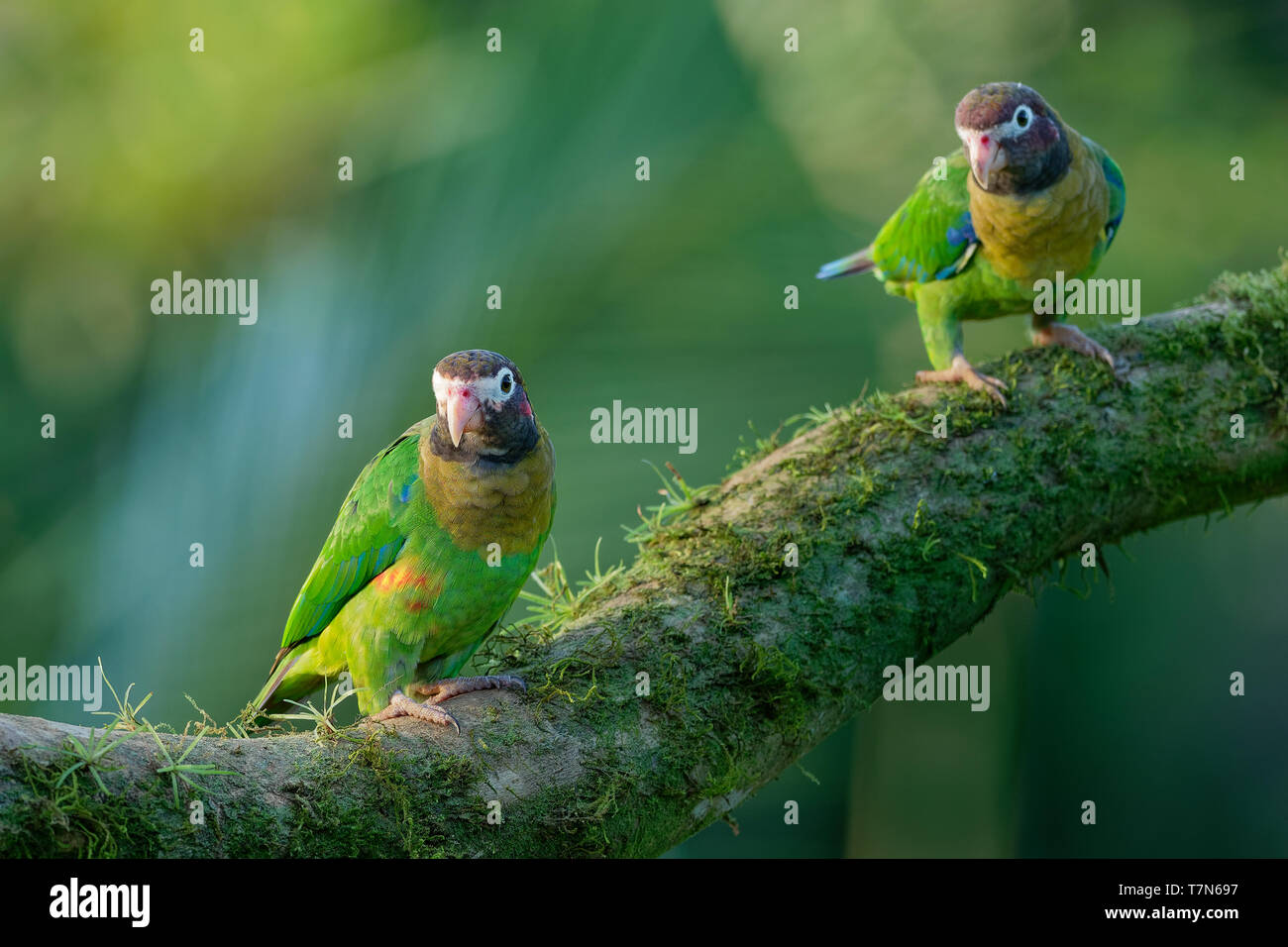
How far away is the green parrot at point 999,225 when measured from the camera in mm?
4668

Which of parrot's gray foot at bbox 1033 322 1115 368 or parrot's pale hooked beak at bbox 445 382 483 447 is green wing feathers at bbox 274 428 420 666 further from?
parrot's gray foot at bbox 1033 322 1115 368

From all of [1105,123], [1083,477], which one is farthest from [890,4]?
[1083,477]

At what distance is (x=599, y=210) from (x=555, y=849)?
4146 mm

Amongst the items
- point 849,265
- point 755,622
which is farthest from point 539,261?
point 755,622

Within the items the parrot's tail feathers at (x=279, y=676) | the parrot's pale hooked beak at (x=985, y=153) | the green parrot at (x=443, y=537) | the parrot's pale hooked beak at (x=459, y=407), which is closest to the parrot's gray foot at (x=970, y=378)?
the parrot's pale hooked beak at (x=985, y=153)

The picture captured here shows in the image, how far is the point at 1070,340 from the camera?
4648 millimetres

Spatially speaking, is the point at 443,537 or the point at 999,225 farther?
the point at 999,225

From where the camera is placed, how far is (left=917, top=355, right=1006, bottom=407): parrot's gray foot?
4.30 m

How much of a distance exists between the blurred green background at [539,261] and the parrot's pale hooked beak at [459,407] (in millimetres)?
2350

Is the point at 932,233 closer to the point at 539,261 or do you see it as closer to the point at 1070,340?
the point at 1070,340

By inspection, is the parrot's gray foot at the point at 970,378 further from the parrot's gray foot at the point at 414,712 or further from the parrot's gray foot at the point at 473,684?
the parrot's gray foot at the point at 414,712

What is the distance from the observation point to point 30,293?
6.32m

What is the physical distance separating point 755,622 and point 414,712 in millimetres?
1174
